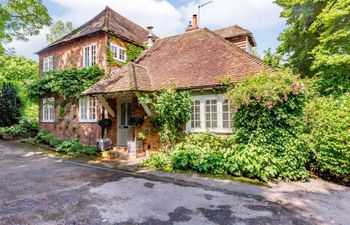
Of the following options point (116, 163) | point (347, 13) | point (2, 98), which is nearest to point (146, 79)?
point (116, 163)

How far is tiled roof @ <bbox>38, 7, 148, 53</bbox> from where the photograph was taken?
45.0 ft

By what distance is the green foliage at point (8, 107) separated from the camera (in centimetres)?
1922

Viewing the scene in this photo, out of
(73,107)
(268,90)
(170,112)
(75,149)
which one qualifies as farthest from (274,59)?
(75,149)

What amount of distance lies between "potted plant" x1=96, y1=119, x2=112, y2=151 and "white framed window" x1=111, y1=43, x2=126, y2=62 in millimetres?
4512

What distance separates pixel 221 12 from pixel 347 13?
7.61 m

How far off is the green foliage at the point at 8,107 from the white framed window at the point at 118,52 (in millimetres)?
13430

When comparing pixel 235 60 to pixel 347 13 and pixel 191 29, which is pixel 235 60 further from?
pixel 347 13

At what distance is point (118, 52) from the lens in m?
14.0

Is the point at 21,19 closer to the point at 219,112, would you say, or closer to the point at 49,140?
the point at 49,140

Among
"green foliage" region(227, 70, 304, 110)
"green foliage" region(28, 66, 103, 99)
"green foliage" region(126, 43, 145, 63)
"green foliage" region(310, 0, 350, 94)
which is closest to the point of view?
"green foliage" region(227, 70, 304, 110)

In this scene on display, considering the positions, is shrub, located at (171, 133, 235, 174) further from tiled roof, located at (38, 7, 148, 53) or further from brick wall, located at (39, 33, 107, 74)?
tiled roof, located at (38, 7, 148, 53)

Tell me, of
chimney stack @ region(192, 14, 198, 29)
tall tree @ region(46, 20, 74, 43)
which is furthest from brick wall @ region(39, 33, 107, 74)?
tall tree @ region(46, 20, 74, 43)

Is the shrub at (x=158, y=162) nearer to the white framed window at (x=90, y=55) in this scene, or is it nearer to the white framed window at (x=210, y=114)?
the white framed window at (x=210, y=114)

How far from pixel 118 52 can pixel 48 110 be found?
7455 millimetres
